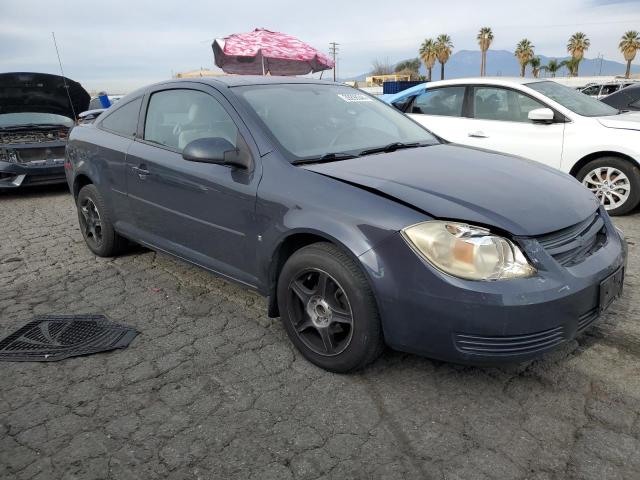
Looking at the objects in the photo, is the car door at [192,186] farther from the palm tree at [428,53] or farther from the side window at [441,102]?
the palm tree at [428,53]

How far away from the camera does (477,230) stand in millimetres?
2232

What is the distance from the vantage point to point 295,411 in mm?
2379

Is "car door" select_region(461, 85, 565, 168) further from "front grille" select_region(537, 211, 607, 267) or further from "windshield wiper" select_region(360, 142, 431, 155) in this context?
"front grille" select_region(537, 211, 607, 267)

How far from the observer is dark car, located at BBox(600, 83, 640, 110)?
7.71 meters

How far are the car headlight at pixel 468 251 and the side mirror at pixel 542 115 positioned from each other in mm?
3935

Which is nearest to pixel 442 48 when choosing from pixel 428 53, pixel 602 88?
pixel 428 53

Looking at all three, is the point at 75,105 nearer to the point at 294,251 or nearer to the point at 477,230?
the point at 294,251

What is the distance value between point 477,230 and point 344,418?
1039mm

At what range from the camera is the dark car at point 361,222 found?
2.20 metres

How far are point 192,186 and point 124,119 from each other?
1.32 metres

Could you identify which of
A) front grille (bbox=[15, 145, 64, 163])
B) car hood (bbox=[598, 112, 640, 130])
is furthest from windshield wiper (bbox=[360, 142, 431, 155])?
front grille (bbox=[15, 145, 64, 163])

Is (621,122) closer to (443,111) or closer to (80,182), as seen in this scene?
(443,111)

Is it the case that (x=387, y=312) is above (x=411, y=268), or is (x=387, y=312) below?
below

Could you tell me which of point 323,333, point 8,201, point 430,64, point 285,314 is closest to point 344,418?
point 323,333
